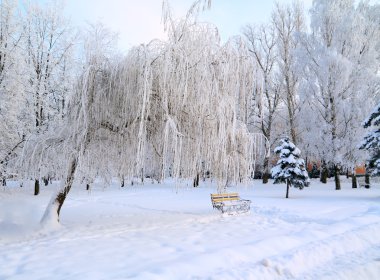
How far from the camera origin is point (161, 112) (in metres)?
7.14

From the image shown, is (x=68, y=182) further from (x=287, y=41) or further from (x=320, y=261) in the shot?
(x=287, y=41)

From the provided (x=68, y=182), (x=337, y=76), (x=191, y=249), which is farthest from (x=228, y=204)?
(x=337, y=76)

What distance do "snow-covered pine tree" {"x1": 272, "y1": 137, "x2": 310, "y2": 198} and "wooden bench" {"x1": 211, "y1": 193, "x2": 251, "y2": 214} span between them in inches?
296

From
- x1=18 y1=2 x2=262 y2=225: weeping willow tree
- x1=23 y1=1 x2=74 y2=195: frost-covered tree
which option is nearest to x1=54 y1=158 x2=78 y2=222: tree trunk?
x1=18 y1=2 x2=262 y2=225: weeping willow tree

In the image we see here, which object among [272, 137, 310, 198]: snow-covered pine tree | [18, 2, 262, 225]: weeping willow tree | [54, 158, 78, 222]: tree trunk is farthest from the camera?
[272, 137, 310, 198]: snow-covered pine tree

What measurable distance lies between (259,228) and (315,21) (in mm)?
19614

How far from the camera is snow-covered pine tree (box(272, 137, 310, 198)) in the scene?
17328 millimetres

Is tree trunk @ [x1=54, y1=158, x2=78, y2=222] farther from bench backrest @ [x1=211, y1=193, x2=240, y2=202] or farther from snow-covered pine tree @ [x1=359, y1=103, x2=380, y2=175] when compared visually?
snow-covered pine tree @ [x1=359, y1=103, x2=380, y2=175]

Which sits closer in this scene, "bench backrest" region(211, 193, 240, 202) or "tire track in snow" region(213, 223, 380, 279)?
"tire track in snow" region(213, 223, 380, 279)

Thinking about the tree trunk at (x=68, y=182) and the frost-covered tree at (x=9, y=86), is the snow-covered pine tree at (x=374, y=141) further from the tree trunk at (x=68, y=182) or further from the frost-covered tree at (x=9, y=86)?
the frost-covered tree at (x=9, y=86)

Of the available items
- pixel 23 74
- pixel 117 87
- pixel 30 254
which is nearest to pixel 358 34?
pixel 117 87

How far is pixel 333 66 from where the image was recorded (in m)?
20.0

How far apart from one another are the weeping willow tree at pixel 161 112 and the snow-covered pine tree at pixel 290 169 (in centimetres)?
1068

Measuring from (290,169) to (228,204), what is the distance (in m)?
8.32
